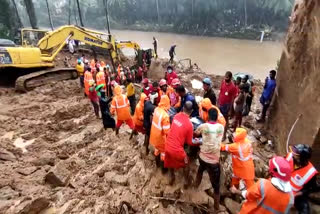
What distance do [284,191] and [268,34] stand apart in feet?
137

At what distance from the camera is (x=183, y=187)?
172 inches

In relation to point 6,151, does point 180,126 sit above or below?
above

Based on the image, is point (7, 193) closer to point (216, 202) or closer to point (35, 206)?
point (35, 206)

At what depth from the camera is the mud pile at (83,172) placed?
3.77 meters

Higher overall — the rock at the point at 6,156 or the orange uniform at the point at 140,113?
the orange uniform at the point at 140,113

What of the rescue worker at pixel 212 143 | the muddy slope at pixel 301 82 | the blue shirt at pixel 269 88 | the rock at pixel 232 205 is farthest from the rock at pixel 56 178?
the blue shirt at pixel 269 88

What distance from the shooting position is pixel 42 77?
9875 mm

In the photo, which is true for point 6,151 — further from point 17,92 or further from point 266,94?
point 266,94

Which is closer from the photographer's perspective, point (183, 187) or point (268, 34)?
point (183, 187)

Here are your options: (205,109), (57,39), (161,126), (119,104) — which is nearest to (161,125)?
(161,126)

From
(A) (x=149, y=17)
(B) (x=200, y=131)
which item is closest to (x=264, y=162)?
(B) (x=200, y=131)

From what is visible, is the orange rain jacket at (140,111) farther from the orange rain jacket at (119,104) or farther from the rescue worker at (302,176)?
the rescue worker at (302,176)

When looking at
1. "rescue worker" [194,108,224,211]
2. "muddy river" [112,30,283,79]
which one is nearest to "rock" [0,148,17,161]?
"rescue worker" [194,108,224,211]

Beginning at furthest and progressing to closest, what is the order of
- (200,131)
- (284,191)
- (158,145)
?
(158,145)
(200,131)
(284,191)
